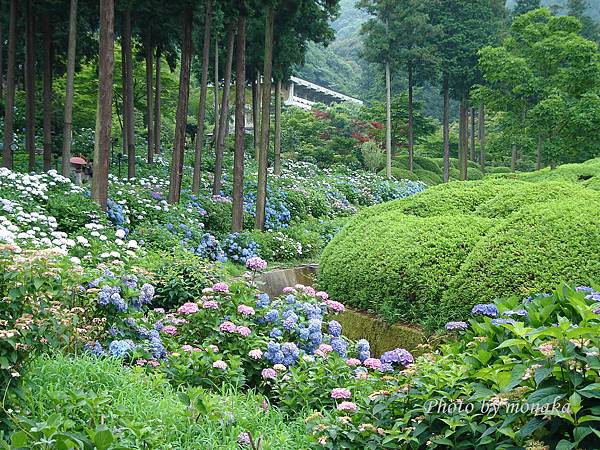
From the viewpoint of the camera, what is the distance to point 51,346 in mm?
3803

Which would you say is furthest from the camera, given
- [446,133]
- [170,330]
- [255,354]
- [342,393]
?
[446,133]

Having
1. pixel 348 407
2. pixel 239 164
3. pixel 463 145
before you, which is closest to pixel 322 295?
pixel 348 407

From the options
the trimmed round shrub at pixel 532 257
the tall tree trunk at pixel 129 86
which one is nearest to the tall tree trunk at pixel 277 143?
the tall tree trunk at pixel 129 86

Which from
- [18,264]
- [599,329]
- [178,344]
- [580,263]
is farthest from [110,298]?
[580,263]

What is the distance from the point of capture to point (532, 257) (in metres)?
5.87

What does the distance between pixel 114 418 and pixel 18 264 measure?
1.00 metres

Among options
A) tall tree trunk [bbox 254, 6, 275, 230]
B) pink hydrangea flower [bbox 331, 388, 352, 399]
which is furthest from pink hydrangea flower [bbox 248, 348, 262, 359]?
tall tree trunk [bbox 254, 6, 275, 230]

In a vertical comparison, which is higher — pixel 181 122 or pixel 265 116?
pixel 265 116

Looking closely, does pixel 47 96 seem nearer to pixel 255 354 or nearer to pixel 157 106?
pixel 157 106

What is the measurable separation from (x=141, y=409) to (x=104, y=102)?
731 cm

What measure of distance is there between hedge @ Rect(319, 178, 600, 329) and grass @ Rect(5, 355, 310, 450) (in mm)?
2661

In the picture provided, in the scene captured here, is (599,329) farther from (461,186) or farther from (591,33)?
(591,33)

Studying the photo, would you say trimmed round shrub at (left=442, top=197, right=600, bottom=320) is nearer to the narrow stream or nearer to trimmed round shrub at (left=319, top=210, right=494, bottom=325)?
trimmed round shrub at (left=319, top=210, right=494, bottom=325)

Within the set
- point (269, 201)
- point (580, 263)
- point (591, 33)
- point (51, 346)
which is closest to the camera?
point (51, 346)
